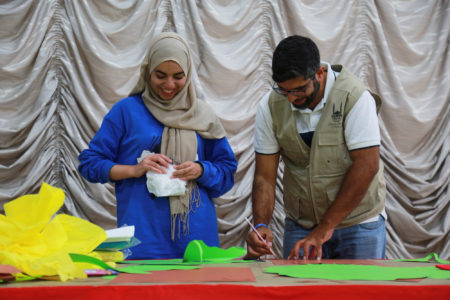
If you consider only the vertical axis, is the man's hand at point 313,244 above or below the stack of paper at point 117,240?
below

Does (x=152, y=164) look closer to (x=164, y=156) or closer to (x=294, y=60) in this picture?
(x=164, y=156)

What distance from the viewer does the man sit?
6.31 ft

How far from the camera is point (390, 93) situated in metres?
4.09

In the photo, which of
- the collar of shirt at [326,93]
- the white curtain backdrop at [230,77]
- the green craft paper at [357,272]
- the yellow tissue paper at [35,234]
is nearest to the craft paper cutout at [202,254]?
the green craft paper at [357,272]

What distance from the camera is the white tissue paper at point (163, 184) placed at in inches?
80.9

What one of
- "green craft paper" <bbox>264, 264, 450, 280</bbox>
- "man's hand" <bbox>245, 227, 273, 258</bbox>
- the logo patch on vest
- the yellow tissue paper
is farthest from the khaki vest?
the yellow tissue paper

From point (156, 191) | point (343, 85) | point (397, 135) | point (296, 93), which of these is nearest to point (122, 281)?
point (156, 191)

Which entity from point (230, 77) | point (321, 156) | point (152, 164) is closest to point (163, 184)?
point (152, 164)

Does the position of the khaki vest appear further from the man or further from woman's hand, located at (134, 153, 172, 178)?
woman's hand, located at (134, 153, 172, 178)

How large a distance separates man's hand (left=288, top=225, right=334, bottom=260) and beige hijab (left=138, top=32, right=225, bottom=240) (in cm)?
54

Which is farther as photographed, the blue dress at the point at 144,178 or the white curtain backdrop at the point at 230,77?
the white curtain backdrop at the point at 230,77

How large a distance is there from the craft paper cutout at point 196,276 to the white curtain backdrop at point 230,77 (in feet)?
8.48

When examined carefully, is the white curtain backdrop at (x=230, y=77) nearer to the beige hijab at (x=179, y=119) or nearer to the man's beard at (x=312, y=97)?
the beige hijab at (x=179, y=119)

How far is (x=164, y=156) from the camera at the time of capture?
2.07 meters
